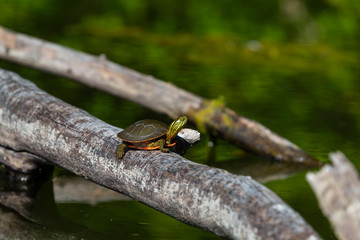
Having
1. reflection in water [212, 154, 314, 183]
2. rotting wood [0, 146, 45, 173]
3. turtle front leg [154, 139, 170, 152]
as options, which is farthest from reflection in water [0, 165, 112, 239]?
reflection in water [212, 154, 314, 183]

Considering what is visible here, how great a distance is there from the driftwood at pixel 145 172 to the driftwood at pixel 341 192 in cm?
16

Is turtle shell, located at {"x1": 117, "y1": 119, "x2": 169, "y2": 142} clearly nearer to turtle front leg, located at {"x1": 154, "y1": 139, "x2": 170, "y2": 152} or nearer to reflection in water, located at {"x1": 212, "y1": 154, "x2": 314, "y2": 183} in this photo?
turtle front leg, located at {"x1": 154, "y1": 139, "x2": 170, "y2": 152}

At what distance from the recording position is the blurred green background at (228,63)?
4531 mm

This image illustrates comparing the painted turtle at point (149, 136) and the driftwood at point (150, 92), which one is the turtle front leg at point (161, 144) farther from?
the driftwood at point (150, 92)

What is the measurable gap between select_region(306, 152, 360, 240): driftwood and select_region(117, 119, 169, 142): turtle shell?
1115mm

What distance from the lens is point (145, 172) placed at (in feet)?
10.0

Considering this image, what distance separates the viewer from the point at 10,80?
4227 mm

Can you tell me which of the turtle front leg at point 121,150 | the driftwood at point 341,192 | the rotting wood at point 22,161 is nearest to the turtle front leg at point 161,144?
the turtle front leg at point 121,150

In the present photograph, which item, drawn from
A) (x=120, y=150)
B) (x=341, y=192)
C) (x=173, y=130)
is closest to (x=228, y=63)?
(x=173, y=130)

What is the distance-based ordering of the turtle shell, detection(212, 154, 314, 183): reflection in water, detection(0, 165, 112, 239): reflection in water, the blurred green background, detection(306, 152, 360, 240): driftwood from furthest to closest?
detection(212, 154, 314, 183): reflection in water
the blurred green background
detection(0, 165, 112, 239): reflection in water
the turtle shell
detection(306, 152, 360, 240): driftwood

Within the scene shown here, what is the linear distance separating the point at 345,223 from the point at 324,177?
0.64 feet

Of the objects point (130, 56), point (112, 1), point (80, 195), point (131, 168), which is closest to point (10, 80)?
point (80, 195)

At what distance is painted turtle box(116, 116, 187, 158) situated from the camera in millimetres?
3143

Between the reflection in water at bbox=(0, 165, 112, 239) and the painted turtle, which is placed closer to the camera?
the painted turtle
